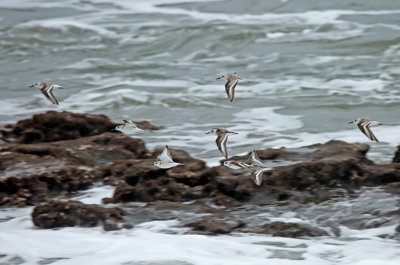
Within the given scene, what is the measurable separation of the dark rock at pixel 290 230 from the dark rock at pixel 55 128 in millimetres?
3185

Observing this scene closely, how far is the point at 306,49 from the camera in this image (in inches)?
595

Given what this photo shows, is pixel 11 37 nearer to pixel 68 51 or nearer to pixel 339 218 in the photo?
pixel 68 51

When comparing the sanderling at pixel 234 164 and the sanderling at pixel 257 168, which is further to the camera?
the sanderling at pixel 234 164

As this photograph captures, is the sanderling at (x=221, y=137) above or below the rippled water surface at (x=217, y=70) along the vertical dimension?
below

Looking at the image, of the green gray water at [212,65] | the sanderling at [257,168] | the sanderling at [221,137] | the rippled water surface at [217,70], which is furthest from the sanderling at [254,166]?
the green gray water at [212,65]

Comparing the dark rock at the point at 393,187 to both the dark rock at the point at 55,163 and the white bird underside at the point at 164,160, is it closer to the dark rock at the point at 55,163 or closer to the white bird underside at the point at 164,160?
the white bird underside at the point at 164,160

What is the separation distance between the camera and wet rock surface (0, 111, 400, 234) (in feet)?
18.4

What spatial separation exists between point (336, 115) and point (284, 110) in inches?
32.6

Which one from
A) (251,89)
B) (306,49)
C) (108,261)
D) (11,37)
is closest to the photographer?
(108,261)

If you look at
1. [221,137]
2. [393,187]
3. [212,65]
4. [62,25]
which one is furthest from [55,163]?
[62,25]

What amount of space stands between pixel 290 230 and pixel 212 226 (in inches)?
24.3

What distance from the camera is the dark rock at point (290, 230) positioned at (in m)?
5.34

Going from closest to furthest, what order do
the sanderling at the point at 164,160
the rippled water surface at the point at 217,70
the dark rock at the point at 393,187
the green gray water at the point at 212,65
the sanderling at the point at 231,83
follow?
the dark rock at the point at 393,187
the sanderling at the point at 164,160
the sanderling at the point at 231,83
the rippled water surface at the point at 217,70
the green gray water at the point at 212,65

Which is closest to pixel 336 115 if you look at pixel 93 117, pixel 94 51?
pixel 93 117
